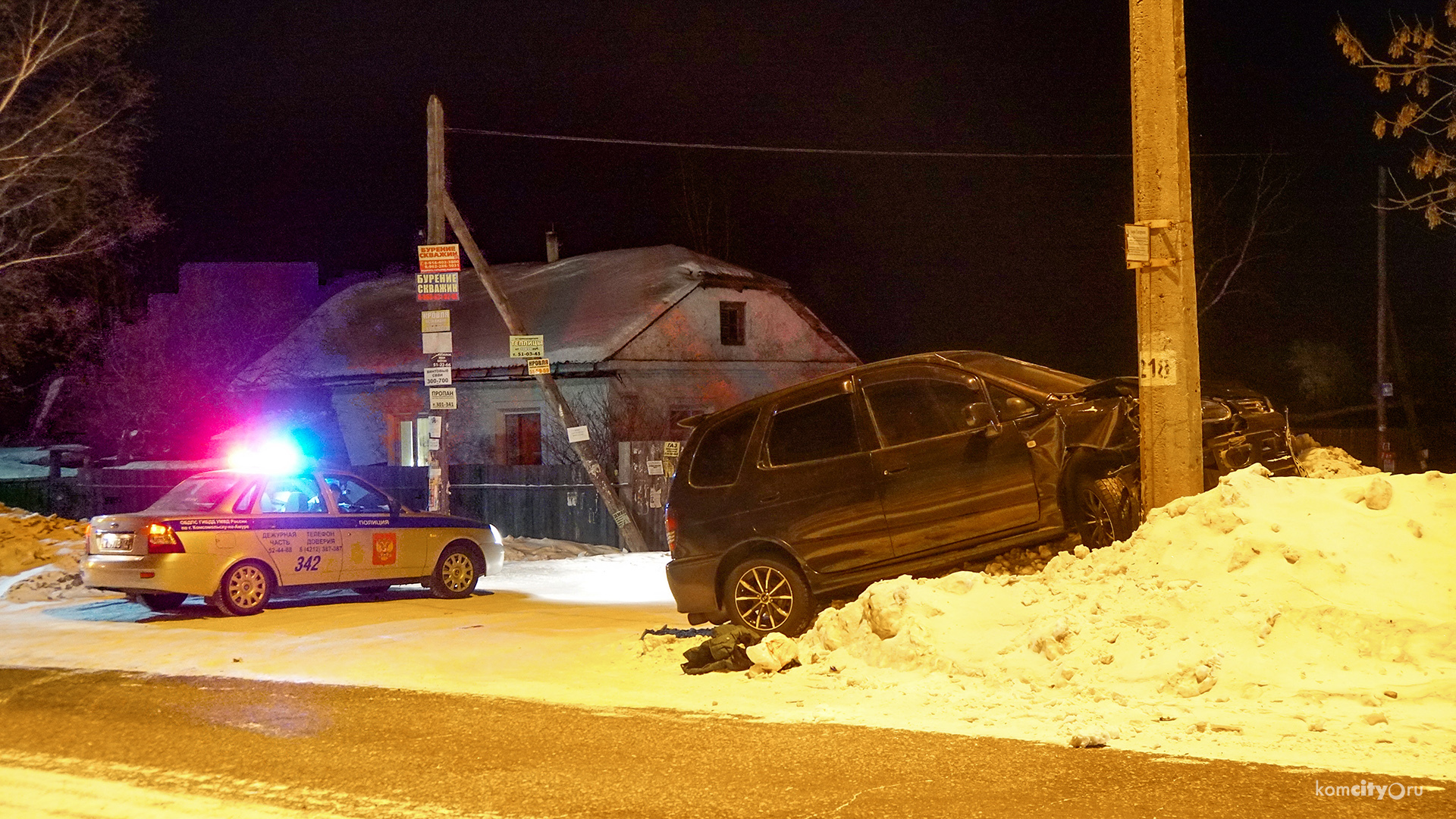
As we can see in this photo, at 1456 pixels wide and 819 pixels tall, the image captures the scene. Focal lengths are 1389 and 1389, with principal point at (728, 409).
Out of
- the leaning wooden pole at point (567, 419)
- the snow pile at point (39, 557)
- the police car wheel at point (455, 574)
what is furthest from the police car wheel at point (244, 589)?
the leaning wooden pole at point (567, 419)

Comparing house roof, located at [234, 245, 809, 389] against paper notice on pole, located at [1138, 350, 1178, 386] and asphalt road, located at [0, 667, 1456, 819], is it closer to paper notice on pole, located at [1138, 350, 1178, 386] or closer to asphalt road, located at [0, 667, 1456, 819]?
paper notice on pole, located at [1138, 350, 1178, 386]

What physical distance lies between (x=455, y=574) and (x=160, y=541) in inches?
134

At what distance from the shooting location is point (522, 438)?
120ft

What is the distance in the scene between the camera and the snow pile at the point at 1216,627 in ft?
23.8

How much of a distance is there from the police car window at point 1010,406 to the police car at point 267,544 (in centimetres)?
787

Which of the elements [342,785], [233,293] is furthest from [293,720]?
[233,293]

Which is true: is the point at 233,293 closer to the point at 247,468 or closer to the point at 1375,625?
the point at 247,468

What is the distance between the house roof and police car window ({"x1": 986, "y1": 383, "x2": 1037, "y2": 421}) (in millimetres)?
24627

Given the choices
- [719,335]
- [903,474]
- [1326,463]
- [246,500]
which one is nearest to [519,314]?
[719,335]

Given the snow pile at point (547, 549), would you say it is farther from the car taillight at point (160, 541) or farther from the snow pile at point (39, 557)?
the car taillight at point (160, 541)

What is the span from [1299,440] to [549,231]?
33708mm

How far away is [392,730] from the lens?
805 cm

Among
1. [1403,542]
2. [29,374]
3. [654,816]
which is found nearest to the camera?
[654,816]

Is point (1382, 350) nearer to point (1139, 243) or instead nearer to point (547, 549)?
point (547, 549)
